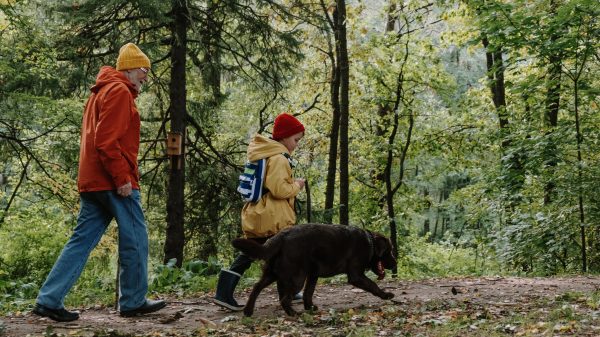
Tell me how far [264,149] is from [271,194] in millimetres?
434

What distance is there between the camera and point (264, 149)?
18.0 feet

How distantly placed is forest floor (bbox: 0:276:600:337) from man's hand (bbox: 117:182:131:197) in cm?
110

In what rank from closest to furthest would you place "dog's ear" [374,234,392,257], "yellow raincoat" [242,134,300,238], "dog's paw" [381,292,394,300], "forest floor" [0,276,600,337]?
"forest floor" [0,276,600,337]
"yellow raincoat" [242,134,300,238]
"dog's paw" [381,292,394,300]
"dog's ear" [374,234,392,257]

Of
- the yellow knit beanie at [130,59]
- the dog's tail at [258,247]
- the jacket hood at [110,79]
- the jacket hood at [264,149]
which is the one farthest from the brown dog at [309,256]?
the yellow knit beanie at [130,59]

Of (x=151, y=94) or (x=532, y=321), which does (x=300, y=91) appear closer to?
(x=151, y=94)

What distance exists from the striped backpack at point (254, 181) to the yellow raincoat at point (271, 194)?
1.5 inches

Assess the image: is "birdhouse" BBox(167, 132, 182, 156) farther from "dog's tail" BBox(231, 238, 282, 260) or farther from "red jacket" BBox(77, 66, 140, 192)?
"dog's tail" BBox(231, 238, 282, 260)

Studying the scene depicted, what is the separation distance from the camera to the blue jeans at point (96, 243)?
4793mm

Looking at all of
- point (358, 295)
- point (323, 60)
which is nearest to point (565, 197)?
point (358, 295)

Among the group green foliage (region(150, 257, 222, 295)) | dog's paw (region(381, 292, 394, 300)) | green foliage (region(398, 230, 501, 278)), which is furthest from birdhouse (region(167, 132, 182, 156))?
green foliage (region(398, 230, 501, 278))

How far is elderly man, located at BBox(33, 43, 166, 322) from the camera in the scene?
477 cm

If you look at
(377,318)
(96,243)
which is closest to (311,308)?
(377,318)

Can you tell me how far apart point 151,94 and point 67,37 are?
125 inches

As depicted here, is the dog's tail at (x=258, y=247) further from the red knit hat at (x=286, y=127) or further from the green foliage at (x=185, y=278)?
the green foliage at (x=185, y=278)
